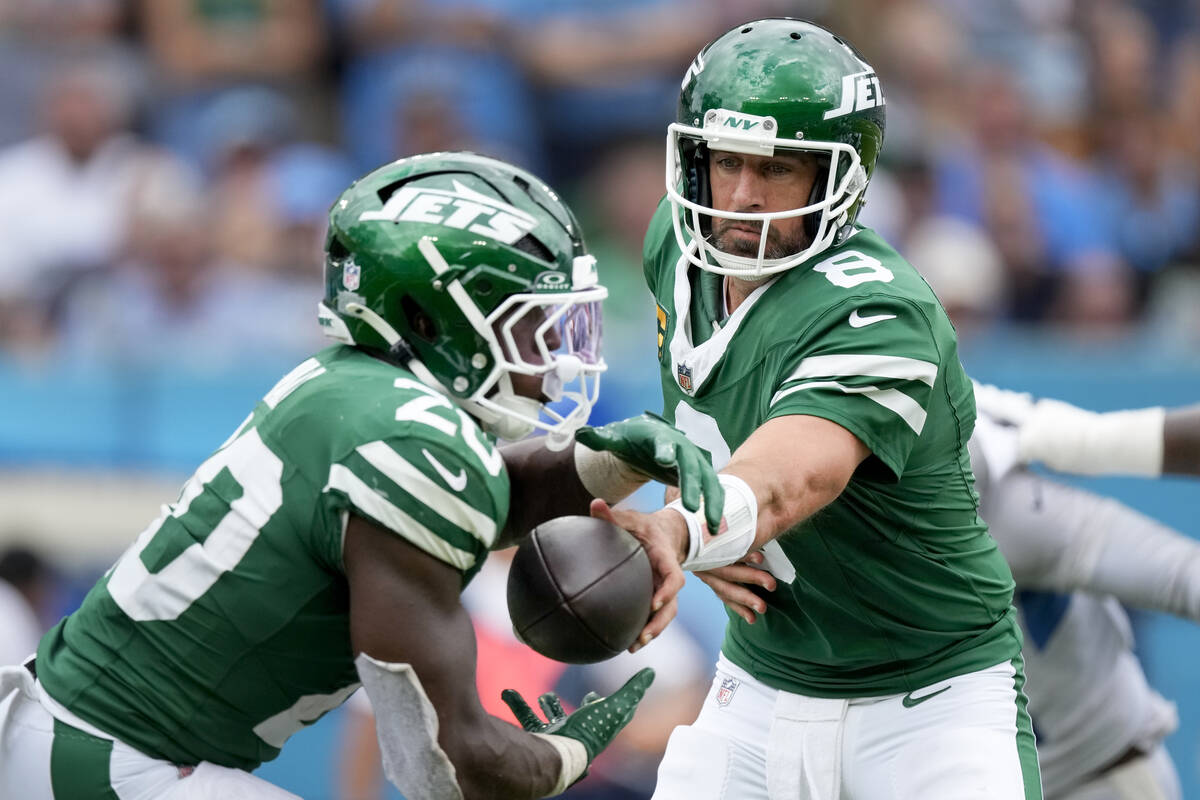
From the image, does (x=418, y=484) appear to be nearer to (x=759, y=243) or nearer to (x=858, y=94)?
(x=759, y=243)

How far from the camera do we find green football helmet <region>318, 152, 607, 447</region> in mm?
2814

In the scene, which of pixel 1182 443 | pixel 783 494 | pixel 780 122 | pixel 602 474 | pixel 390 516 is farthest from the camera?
pixel 1182 443

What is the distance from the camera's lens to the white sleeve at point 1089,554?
4.41m

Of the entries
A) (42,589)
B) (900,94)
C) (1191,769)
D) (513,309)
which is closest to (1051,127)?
(900,94)

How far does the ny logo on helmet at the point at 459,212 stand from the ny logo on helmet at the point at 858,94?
72 centimetres

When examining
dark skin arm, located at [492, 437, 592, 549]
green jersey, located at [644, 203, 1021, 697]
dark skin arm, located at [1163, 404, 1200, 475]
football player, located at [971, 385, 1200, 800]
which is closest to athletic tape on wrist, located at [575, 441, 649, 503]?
dark skin arm, located at [492, 437, 592, 549]

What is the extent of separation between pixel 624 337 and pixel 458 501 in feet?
15.0

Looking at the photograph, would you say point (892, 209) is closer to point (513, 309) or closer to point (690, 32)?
point (690, 32)

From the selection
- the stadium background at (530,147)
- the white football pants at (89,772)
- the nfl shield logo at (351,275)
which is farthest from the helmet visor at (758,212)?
the stadium background at (530,147)

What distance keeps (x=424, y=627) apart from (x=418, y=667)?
63 millimetres

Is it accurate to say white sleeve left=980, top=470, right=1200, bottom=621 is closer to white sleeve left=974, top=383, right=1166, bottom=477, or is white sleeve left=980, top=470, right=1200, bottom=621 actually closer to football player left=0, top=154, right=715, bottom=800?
white sleeve left=974, top=383, right=1166, bottom=477

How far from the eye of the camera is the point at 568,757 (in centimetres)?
280

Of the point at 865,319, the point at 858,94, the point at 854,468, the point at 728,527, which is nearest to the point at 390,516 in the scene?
the point at 728,527

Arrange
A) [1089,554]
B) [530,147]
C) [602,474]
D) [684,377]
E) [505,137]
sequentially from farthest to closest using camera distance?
[530,147], [505,137], [1089,554], [602,474], [684,377]
